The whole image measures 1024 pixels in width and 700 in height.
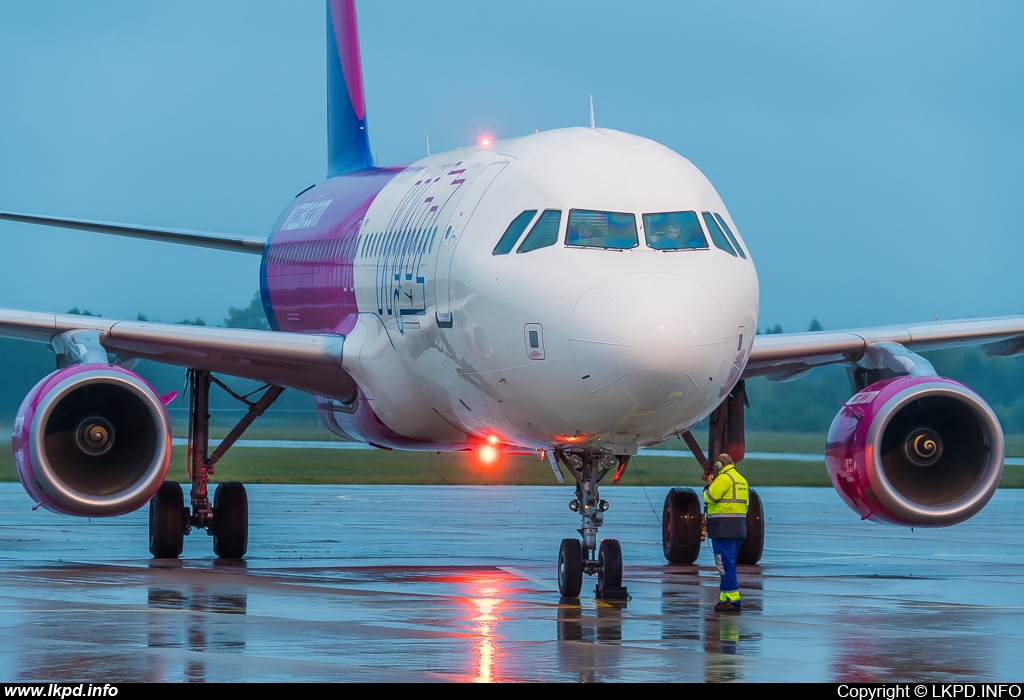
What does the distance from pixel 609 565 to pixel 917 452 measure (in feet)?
12.5

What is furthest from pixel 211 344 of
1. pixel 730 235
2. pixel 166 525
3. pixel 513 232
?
pixel 730 235

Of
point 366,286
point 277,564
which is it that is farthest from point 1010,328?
point 277,564

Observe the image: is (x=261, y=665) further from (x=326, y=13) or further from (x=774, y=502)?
(x=774, y=502)

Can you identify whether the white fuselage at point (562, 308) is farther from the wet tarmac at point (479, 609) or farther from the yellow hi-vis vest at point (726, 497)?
the wet tarmac at point (479, 609)

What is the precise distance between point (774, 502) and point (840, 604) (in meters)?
17.3

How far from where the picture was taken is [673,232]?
13016 millimetres

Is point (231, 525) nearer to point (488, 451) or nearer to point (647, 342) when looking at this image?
point (488, 451)

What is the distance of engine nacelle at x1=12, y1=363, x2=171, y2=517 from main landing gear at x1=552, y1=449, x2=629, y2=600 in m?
3.78

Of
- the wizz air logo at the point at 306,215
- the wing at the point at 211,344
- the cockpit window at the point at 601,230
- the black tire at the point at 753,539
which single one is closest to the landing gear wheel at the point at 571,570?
the cockpit window at the point at 601,230

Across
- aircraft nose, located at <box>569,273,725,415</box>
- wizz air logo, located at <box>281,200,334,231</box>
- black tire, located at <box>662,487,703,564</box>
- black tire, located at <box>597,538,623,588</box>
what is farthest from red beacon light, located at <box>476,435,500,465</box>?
wizz air logo, located at <box>281,200,334,231</box>

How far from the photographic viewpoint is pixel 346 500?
1170 inches

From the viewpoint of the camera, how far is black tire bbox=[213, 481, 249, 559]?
729 inches

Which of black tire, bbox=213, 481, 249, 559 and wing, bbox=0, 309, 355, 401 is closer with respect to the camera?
wing, bbox=0, 309, 355, 401

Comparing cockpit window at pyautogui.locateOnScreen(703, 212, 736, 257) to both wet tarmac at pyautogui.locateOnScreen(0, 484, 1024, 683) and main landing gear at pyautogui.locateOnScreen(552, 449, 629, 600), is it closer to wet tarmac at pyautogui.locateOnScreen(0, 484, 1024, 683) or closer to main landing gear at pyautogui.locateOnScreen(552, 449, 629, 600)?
main landing gear at pyautogui.locateOnScreen(552, 449, 629, 600)
